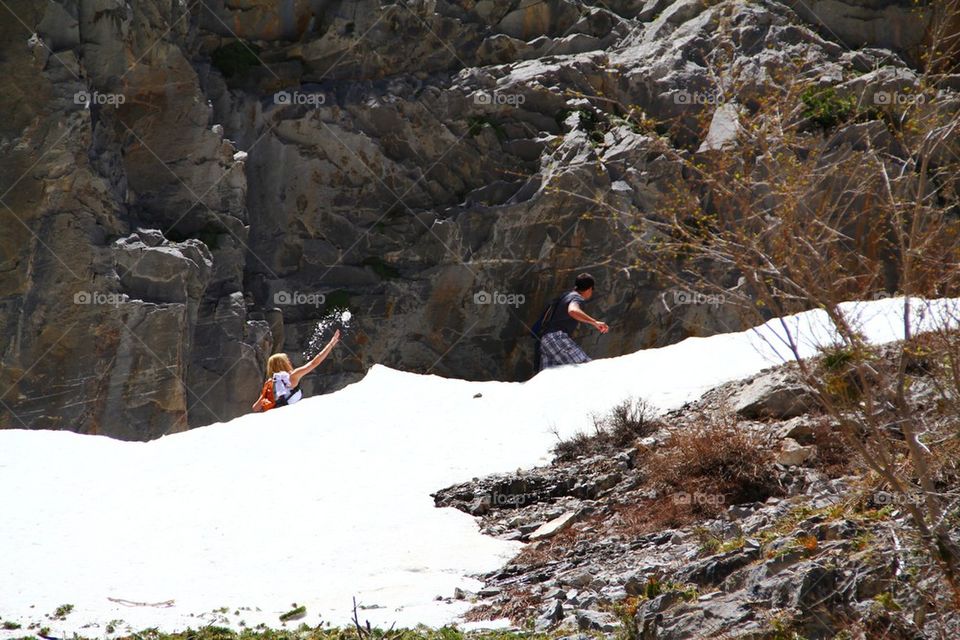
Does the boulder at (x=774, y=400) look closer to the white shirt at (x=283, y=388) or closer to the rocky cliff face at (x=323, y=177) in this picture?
the white shirt at (x=283, y=388)

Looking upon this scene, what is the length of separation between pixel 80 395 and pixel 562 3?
48.7ft

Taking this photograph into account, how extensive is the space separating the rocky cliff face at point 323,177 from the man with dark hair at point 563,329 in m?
7.68

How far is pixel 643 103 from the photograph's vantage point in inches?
952

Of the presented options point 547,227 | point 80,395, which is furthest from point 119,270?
point 547,227

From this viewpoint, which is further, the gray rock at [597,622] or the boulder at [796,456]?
the boulder at [796,456]

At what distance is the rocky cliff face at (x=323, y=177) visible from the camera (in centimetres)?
2138

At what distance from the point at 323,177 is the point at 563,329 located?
42.8 ft

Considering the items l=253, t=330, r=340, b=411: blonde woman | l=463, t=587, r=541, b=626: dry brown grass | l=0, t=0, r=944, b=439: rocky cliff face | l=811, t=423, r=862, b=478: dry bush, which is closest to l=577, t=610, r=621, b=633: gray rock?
l=463, t=587, r=541, b=626: dry brown grass

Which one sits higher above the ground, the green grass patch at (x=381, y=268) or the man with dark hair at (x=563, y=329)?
the green grass patch at (x=381, y=268)

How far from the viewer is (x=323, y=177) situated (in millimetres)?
25016

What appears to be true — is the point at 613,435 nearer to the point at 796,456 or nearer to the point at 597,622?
the point at 796,456

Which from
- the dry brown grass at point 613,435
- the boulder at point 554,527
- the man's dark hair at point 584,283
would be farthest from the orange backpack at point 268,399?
the boulder at point 554,527

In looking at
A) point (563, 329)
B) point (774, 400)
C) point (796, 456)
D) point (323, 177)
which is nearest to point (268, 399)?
point (563, 329)

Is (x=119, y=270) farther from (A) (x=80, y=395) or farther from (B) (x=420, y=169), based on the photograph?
(B) (x=420, y=169)
